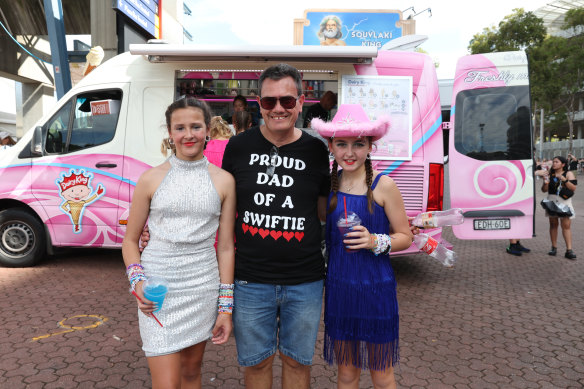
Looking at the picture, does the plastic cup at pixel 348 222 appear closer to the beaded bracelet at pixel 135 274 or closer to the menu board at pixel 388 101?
the beaded bracelet at pixel 135 274

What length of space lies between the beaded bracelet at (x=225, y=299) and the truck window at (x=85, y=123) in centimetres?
396

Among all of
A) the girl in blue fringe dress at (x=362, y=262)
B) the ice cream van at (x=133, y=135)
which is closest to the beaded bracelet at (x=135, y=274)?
the girl in blue fringe dress at (x=362, y=262)

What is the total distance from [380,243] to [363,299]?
12.3 inches

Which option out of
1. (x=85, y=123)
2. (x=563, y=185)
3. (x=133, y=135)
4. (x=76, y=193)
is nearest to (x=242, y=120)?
(x=133, y=135)

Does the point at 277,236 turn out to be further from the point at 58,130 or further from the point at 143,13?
the point at 143,13

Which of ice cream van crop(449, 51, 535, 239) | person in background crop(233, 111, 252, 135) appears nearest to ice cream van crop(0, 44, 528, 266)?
ice cream van crop(449, 51, 535, 239)

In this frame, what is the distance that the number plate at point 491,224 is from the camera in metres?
5.23

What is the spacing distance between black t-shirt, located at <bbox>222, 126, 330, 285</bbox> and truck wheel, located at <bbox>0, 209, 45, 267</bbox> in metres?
4.73

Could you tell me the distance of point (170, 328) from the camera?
1812mm

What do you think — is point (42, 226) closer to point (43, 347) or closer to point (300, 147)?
point (43, 347)

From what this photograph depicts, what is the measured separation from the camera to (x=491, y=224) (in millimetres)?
5234

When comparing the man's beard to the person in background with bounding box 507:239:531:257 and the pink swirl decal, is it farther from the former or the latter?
the pink swirl decal

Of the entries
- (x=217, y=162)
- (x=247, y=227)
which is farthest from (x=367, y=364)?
(x=217, y=162)

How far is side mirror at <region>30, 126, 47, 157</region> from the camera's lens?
5.13 meters
